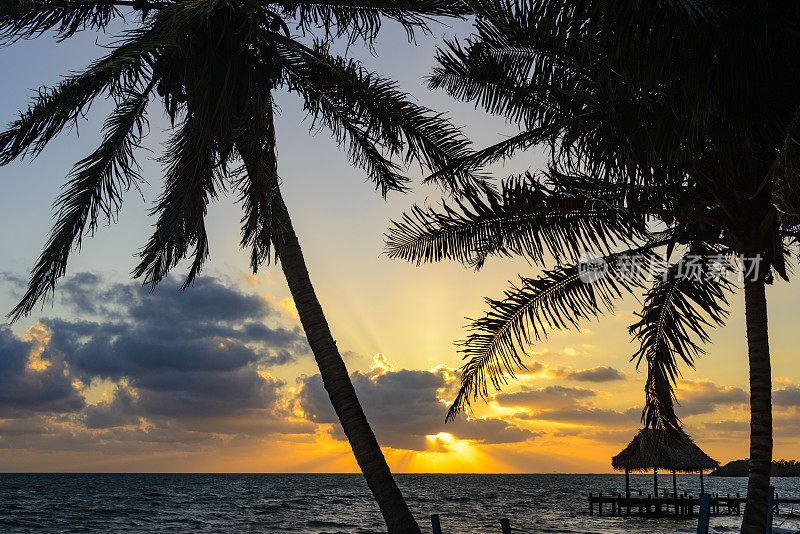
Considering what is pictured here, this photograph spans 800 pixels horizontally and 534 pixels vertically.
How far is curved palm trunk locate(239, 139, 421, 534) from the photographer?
9156mm

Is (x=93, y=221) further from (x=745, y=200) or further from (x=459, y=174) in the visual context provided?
(x=745, y=200)

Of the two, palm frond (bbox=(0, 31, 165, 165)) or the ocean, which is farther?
the ocean

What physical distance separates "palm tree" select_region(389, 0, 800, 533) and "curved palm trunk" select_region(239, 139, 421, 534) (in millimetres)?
1563

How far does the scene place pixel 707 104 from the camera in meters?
6.87

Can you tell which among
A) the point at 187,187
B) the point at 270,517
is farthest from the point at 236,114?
the point at 270,517

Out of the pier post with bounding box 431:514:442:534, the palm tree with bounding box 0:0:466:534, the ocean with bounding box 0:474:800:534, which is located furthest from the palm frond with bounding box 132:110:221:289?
the ocean with bounding box 0:474:800:534

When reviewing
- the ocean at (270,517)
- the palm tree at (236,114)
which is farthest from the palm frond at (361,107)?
the ocean at (270,517)

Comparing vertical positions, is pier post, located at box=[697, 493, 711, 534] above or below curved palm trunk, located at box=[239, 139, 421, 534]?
below

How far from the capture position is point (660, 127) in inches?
315

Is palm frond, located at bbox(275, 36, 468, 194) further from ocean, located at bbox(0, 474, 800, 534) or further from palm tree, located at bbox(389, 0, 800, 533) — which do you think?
ocean, located at bbox(0, 474, 800, 534)

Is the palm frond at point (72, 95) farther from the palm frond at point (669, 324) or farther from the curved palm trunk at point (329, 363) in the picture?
the palm frond at point (669, 324)

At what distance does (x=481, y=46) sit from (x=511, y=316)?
406cm

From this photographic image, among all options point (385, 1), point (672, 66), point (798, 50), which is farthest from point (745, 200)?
point (385, 1)

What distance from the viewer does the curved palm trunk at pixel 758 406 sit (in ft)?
28.0
